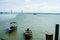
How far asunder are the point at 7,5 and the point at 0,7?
318 millimetres

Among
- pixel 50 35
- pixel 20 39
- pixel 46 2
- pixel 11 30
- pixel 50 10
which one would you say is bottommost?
pixel 20 39

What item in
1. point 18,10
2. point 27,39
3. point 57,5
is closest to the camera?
point 57,5

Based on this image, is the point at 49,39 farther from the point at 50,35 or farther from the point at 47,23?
the point at 47,23

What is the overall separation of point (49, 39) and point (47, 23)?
8.10m

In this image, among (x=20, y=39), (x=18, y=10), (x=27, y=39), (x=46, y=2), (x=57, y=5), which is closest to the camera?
(x=57, y=5)

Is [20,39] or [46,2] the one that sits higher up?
[46,2]

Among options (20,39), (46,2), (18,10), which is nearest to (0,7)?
(18,10)

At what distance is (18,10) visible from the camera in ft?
17.8

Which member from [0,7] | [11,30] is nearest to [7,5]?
[0,7]

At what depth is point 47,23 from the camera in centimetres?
955

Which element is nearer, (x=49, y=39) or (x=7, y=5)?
(x=49, y=39)

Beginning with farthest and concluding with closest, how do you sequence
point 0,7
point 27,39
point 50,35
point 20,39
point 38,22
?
point 38,22 → point 20,39 → point 27,39 → point 0,7 → point 50,35

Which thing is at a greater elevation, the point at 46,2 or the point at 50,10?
the point at 46,2

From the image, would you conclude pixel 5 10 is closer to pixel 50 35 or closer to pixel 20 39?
pixel 20 39
